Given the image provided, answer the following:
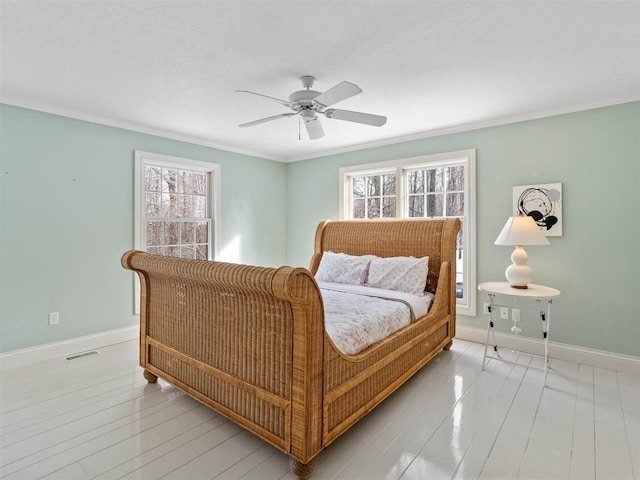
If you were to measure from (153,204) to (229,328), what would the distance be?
2633 millimetres

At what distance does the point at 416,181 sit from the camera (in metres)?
4.23

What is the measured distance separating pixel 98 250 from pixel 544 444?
4.06 meters

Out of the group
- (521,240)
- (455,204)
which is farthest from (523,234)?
(455,204)

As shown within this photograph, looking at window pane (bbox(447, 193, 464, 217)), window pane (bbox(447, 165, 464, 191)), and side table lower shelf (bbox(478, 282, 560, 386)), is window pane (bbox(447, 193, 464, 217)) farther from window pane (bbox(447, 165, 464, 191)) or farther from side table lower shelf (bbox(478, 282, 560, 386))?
side table lower shelf (bbox(478, 282, 560, 386))

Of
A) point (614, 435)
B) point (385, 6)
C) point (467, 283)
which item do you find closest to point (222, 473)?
point (614, 435)

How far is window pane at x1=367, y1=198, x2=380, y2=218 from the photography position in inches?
180

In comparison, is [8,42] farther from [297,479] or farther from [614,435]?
[614,435]

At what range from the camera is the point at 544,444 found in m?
1.94

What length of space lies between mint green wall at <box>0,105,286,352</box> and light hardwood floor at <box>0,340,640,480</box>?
2.08 feet

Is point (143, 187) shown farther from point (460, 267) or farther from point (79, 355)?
point (460, 267)

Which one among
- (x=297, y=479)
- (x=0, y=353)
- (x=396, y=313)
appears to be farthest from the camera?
(x=0, y=353)

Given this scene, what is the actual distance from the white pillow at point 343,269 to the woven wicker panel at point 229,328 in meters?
1.73

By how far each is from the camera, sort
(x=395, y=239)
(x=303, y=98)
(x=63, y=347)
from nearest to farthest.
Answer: (x=303, y=98) → (x=63, y=347) → (x=395, y=239)

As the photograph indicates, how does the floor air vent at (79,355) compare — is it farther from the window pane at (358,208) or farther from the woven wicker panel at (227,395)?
the window pane at (358,208)
